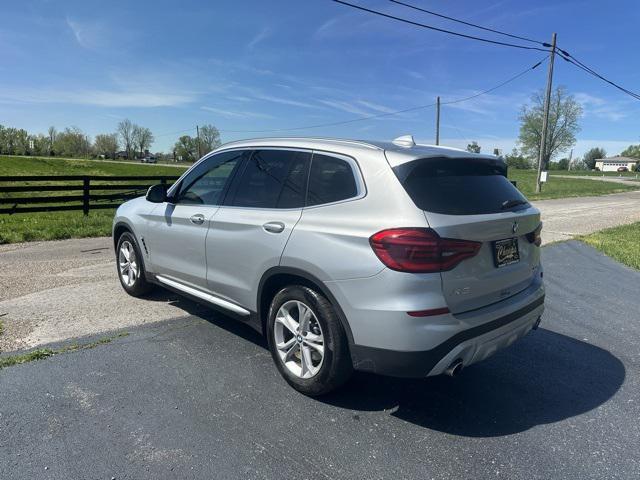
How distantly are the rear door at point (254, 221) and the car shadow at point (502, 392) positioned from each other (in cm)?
80

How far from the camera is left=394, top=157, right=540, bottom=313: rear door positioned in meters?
2.80

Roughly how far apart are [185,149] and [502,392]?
126m

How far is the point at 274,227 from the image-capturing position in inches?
133

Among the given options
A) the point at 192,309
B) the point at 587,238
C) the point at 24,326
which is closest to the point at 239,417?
the point at 192,309

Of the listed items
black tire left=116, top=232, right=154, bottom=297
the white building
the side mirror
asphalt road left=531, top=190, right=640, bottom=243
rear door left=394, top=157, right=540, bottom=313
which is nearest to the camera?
rear door left=394, top=157, right=540, bottom=313

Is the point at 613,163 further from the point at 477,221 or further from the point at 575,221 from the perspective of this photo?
the point at 477,221

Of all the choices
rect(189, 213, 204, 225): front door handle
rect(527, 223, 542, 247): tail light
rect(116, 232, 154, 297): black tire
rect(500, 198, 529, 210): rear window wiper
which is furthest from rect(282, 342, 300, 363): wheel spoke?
rect(116, 232, 154, 297): black tire

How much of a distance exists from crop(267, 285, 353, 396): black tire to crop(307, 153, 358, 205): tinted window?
0.63m

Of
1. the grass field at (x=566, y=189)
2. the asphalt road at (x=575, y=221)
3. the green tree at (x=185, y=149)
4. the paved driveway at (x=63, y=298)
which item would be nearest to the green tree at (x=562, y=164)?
the grass field at (x=566, y=189)

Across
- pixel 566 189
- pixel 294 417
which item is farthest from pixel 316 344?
pixel 566 189

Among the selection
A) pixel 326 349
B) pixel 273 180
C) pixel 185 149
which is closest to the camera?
pixel 326 349

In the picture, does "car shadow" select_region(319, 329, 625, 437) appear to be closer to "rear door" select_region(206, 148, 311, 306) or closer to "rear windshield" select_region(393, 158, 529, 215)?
"rear door" select_region(206, 148, 311, 306)

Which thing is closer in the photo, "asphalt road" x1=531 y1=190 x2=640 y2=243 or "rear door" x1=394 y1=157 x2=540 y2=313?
"rear door" x1=394 y1=157 x2=540 y2=313

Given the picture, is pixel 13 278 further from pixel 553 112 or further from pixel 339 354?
pixel 553 112
